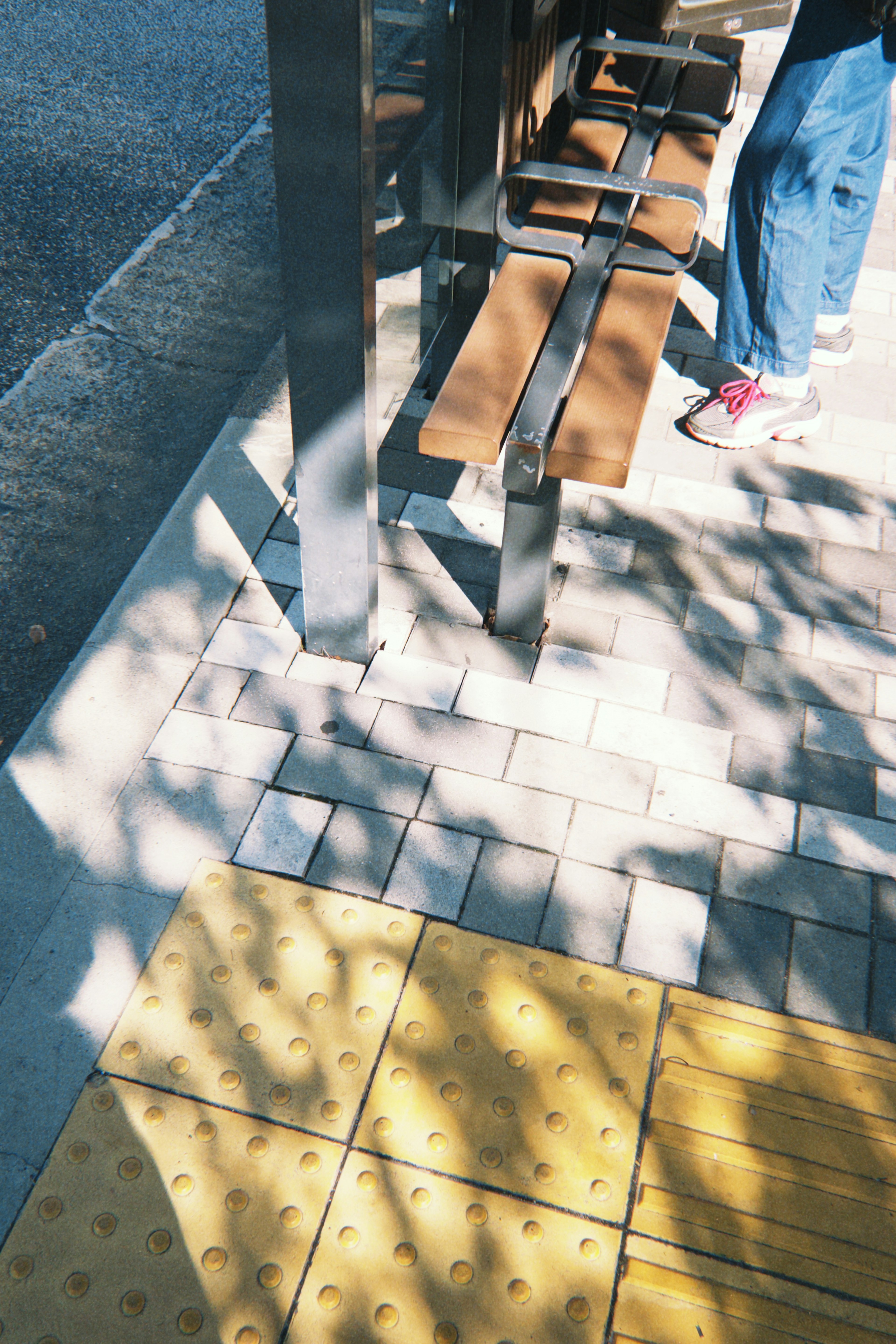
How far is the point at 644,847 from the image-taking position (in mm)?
2832

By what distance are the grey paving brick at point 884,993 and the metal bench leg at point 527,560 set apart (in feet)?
4.24

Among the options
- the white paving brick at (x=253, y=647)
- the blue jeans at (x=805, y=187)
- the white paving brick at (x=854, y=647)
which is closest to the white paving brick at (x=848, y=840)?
the white paving brick at (x=854, y=647)

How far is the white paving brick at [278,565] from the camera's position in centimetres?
348

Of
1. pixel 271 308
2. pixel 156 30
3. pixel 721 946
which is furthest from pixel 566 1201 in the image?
pixel 156 30

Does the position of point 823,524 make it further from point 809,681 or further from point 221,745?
point 221,745

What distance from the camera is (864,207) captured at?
13.1ft

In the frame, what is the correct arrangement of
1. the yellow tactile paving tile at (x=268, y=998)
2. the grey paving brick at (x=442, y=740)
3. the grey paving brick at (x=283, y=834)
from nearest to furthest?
the yellow tactile paving tile at (x=268, y=998) < the grey paving brick at (x=283, y=834) < the grey paving brick at (x=442, y=740)

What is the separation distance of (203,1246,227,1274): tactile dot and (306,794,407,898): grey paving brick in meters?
0.84

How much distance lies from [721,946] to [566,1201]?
2.38 feet

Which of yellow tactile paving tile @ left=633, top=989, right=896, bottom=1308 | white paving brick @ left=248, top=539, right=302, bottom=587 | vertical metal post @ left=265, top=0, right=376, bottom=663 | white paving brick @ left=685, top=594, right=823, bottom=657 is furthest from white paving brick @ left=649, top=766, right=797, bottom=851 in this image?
white paving brick @ left=248, top=539, right=302, bottom=587

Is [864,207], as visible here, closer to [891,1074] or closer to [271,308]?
[271,308]

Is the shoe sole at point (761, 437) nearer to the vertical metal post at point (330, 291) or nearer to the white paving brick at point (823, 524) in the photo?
the white paving brick at point (823, 524)

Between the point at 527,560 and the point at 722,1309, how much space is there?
1.86 m

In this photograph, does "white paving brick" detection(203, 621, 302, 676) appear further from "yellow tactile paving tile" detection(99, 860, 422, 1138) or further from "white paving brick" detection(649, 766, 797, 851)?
"white paving brick" detection(649, 766, 797, 851)
